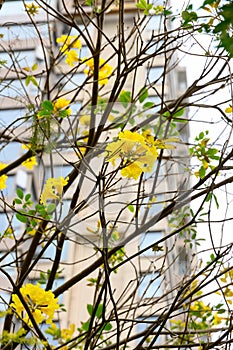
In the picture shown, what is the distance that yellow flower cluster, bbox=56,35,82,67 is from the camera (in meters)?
1.27

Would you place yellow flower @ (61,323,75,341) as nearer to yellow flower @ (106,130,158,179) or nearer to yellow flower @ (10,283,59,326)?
yellow flower @ (10,283,59,326)

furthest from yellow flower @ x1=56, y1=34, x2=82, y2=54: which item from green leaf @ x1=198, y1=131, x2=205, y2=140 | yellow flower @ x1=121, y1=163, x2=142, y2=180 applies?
yellow flower @ x1=121, y1=163, x2=142, y2=180

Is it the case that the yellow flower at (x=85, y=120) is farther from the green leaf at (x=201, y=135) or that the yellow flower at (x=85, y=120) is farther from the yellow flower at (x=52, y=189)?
the green leaf at (x=201, y=135)

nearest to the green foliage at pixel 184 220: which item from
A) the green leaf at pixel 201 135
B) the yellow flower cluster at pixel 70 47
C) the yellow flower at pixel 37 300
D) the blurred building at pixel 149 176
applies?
the blurred building at pixel 149 176

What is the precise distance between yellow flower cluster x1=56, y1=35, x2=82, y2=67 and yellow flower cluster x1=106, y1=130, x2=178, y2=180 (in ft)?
2.21

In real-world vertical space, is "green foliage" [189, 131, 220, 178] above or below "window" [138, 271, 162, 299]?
above

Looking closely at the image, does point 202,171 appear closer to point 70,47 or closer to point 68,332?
point 70,47

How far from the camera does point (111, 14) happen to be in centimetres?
143

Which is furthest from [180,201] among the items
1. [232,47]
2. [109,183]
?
[232,47]

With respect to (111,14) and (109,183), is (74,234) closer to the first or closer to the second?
(109,183)

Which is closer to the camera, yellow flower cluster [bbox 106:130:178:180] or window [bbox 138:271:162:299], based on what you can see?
yellow flower cluster [bbox 106:130:178:180]

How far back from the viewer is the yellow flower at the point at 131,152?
0.59m

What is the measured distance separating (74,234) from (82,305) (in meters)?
2.02

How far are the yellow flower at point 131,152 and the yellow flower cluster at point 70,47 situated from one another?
676 millimetres
